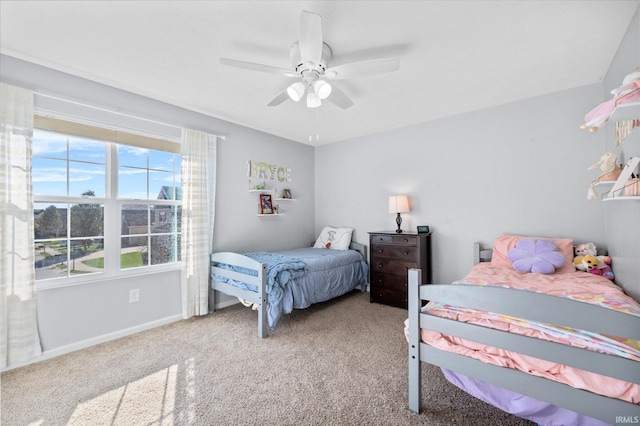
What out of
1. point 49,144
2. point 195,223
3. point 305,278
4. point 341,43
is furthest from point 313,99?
point 49,144

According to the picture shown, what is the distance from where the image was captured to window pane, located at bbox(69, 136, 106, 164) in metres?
2.41

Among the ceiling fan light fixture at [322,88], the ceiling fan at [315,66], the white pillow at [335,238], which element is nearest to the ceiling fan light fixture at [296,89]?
the ceiling fan at [315,66]

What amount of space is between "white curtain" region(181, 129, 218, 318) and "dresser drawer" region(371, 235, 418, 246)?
83.5 inches

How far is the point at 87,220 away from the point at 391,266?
326 cm

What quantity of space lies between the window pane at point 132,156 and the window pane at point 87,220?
500mm

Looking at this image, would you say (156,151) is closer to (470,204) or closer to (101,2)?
(101,2)

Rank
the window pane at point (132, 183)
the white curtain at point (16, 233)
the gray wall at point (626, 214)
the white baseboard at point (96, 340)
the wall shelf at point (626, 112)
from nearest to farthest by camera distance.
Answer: the wall shelf at point (626, 112), the gray wall at point (626, 214), the white curtain at point (16, 233), the white baseboard at point (96, 340), the window pane at point (132, 183)

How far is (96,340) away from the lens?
8.02ft

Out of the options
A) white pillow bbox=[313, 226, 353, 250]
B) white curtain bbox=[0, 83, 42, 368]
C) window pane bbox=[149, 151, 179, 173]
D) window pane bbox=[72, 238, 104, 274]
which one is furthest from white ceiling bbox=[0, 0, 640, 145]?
white pillow bbox=[313, 226, 353, 250]

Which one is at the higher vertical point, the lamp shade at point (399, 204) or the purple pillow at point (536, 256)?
the lamp shade at point (399, 204)

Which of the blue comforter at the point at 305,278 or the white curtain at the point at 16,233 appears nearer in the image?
the white curtain at the point at 16,233

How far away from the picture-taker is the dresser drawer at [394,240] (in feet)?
10.6

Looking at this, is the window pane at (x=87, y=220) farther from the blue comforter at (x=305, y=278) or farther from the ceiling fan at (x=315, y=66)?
the ceiling fan at (x=315, y=66)

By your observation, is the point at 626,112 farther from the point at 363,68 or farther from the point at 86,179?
the point at 86,179
